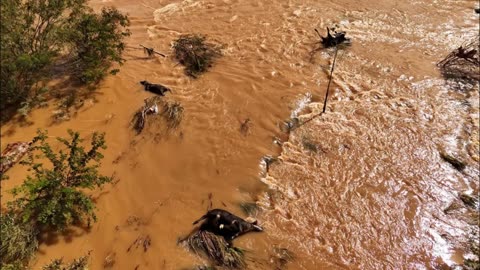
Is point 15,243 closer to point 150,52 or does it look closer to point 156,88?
point 156,88

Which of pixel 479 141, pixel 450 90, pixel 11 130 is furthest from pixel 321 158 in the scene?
pixel 11 130

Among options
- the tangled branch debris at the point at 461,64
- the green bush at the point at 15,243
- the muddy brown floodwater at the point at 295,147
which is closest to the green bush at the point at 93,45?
the muddy brown floodwater at the point at 295,147

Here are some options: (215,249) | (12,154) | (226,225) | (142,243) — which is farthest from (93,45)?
(215,249)

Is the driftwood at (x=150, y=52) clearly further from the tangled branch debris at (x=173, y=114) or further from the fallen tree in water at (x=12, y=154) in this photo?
the fallen tree in water at (x=12, y=154)

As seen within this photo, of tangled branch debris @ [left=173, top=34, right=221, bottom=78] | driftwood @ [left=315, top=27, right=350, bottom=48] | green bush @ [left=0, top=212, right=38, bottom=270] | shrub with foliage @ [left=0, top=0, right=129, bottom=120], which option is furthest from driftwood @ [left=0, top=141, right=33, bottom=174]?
driftwood @ [left=315, top=27, right=350, bottom=48]

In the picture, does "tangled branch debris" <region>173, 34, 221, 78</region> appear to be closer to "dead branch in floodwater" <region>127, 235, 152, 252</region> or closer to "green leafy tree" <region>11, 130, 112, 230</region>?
"green leafy tree" <region>11, 130, 112, 230</region>

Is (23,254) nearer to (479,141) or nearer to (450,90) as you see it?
(479,141)

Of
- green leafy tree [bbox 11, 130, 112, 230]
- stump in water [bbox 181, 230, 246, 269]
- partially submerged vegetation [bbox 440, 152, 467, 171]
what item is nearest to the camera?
stump in water [bbox 181, 230, 246, 269]

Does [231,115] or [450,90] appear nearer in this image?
[231,115]
